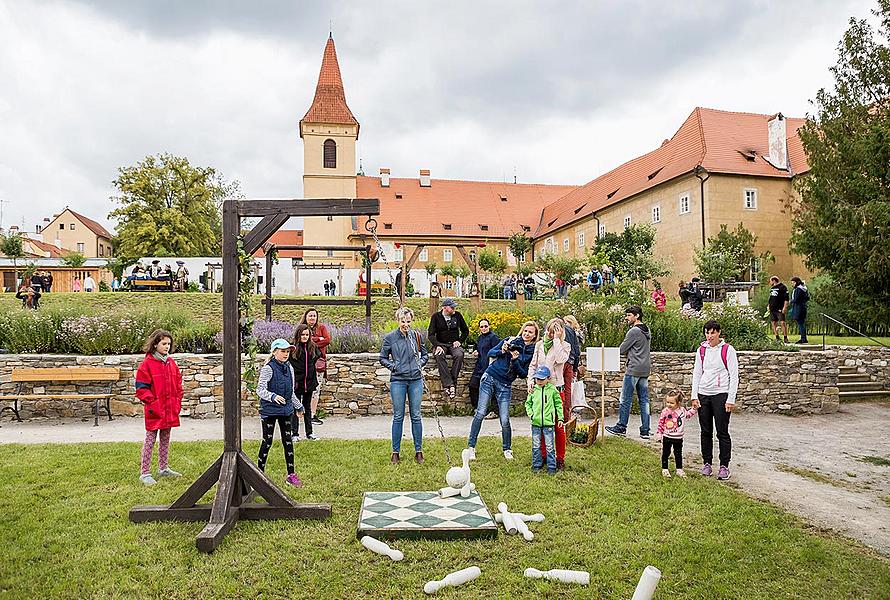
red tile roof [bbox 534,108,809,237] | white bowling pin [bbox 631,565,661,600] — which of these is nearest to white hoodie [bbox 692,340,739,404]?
white bowling pin [bbox 631,565,661,600]

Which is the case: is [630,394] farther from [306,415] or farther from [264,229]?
[264,229]

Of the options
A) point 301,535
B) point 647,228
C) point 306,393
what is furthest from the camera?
point 647,228

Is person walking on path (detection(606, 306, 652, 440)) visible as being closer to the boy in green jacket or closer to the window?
the boy in green jacket

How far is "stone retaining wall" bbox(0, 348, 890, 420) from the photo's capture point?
1083 centimetres

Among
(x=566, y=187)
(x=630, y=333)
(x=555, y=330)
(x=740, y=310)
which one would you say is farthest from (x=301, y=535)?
(x=566, y=187)

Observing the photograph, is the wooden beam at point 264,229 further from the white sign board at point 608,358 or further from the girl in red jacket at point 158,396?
the white sign board at point 608,358

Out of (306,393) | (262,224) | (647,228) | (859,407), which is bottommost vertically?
(859,407)

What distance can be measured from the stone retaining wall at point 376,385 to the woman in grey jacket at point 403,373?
3391mm

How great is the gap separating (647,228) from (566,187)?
2374cm

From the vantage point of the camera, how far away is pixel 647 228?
115ft

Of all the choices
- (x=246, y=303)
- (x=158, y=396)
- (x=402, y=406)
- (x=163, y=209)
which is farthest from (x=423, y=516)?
(x=163, y=209)

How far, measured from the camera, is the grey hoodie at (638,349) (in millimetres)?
9766

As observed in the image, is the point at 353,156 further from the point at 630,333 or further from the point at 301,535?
the point at 301,535

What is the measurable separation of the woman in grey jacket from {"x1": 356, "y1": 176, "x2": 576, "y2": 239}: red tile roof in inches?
1616
